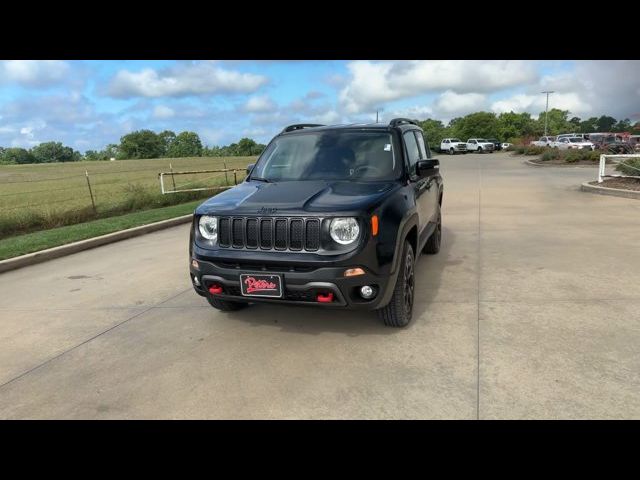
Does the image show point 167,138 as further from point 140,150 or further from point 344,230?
point 344,230

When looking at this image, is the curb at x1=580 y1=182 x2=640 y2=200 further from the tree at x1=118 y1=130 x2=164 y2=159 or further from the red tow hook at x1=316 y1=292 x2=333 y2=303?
the tree at x1=118 y1=130 x2=164 y2=159

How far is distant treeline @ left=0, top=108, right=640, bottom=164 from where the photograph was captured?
65125 mm

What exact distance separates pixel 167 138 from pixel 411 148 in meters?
106

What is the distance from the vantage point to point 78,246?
27.3 feet

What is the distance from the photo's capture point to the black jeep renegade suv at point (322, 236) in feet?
11.8

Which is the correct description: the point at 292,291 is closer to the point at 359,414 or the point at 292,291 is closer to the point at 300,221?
the point at 300,221

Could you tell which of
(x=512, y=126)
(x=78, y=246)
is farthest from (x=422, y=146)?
(x=512, y=126)

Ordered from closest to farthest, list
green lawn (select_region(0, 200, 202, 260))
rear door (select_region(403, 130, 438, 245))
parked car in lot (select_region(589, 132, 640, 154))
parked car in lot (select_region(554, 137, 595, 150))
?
rear door (select_region(403, 130, 438, 245)) → green lawn (select_region(0, 200, 202, 260)) → parked car in lot (select_region(589, 132, 640, 154)) → parked car in lot (select_region(554, 137, 595, 150))

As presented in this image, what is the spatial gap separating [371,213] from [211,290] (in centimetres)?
151

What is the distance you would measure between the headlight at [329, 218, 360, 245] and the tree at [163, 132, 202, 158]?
321 feet

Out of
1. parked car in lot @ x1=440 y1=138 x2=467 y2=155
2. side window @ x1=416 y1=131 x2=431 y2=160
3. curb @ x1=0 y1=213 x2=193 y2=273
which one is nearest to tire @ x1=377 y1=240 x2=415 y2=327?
side window @ x1=416 y1=131 x2=431 y2=160

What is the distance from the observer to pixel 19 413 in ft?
Result: 10.3
